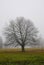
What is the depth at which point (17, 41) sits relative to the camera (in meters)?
48.9

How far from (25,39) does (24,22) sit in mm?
6778

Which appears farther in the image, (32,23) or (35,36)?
(32,23)

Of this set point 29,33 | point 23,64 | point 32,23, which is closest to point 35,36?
point 29,33

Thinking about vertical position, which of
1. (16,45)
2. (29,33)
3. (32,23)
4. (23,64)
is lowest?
(23,64)

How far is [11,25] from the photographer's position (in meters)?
53.0

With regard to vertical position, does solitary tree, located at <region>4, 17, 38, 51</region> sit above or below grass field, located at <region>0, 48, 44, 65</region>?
above

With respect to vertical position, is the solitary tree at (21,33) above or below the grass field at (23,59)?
above

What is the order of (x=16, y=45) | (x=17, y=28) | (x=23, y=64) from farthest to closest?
(x=17, y=28) → (x=16, y=45) → (x=23, y=64)

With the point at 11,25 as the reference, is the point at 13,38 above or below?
below

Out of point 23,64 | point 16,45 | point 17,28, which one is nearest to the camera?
point 23,64

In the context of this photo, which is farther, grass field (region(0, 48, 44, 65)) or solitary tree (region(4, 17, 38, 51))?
solitary tree (region(4, 17, 38, 51))

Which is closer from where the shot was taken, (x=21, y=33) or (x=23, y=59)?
(x=23, y=59)

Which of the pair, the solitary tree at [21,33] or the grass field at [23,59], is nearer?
the grass field at [23,59]

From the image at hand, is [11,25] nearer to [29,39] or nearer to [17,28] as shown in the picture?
[17,28]
